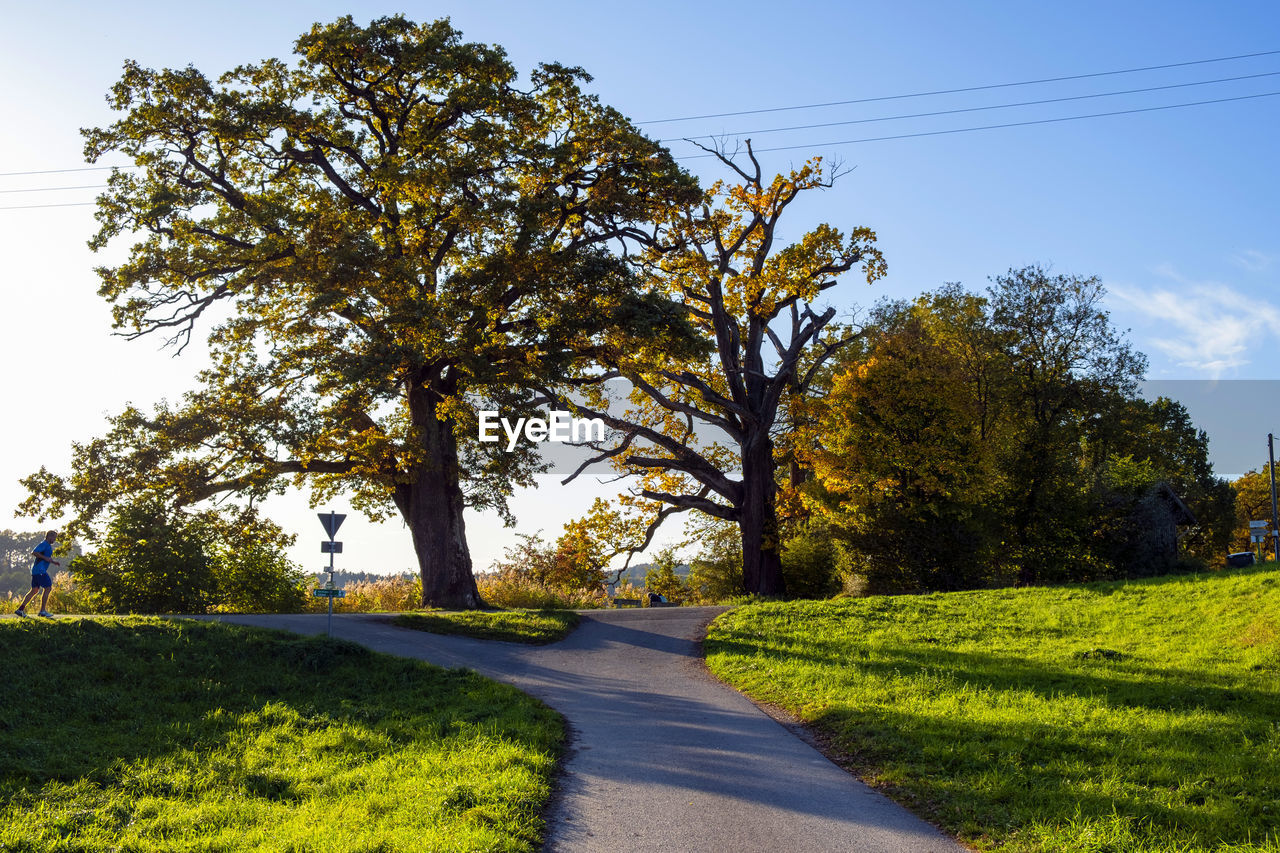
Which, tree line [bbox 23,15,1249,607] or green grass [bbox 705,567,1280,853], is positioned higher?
tree line [bbox 23,15,1249,607]

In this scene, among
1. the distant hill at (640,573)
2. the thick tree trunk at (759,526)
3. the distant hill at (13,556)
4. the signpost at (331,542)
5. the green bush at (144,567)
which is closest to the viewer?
the signpost at (331,542)

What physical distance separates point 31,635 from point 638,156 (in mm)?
17822

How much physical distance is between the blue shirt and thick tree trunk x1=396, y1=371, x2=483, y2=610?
836cm

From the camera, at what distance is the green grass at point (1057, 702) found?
7.38 m

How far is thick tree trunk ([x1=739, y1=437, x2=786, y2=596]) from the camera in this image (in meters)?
29.9

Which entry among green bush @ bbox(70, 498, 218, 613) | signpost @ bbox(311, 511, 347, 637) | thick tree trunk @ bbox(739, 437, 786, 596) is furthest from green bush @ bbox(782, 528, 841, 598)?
green bush @ bbox(70, 498, 218, 613)

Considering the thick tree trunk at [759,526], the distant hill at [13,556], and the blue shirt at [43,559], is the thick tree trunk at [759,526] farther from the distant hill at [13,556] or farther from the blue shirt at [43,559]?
the distant hill at [13,556]

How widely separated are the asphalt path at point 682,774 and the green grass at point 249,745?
1.73ft

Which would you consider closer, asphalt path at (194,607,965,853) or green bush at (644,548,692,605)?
asphalt path at (194,607,965,853)

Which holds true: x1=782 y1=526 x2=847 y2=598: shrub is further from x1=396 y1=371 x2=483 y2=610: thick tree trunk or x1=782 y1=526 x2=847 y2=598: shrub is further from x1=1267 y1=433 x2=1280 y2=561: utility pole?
x1=1267 y1=433 x2=1280 y2=561: utility pole

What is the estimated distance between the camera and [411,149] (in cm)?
2431

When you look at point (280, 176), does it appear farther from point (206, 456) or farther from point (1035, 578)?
point (1035, 578)

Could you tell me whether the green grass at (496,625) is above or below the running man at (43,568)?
below

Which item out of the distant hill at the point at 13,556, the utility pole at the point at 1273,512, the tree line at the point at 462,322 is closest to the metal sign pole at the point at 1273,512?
the utility pole at the point at 1273,512
